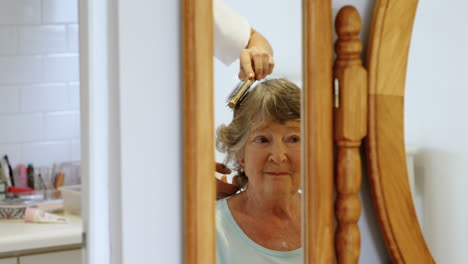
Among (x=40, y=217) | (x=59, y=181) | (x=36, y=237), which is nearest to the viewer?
(x=36, y=237)

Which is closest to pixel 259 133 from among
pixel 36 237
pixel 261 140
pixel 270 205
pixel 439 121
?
pixel 261 140

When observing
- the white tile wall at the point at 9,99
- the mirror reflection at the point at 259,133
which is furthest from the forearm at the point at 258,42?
the white tile wall at the point at 9,99

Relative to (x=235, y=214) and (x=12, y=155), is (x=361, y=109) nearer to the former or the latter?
(x=235, y=214)

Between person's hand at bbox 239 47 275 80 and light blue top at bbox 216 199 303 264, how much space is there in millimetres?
192

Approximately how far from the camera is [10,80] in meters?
Result: 2.44

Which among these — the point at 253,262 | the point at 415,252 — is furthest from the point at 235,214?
the point at 415,252

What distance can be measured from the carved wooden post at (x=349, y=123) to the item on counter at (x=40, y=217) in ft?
4.70

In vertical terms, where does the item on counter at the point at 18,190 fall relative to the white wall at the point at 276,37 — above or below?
below

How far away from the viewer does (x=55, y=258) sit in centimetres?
203

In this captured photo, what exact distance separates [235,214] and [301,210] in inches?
4.2

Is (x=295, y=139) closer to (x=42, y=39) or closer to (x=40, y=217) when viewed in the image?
(x=40, y=217)

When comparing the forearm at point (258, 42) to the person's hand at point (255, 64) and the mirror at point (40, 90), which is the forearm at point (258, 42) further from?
the mirror at point (40, 90)

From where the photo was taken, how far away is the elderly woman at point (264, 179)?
904 mm

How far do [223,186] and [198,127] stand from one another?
99mm
